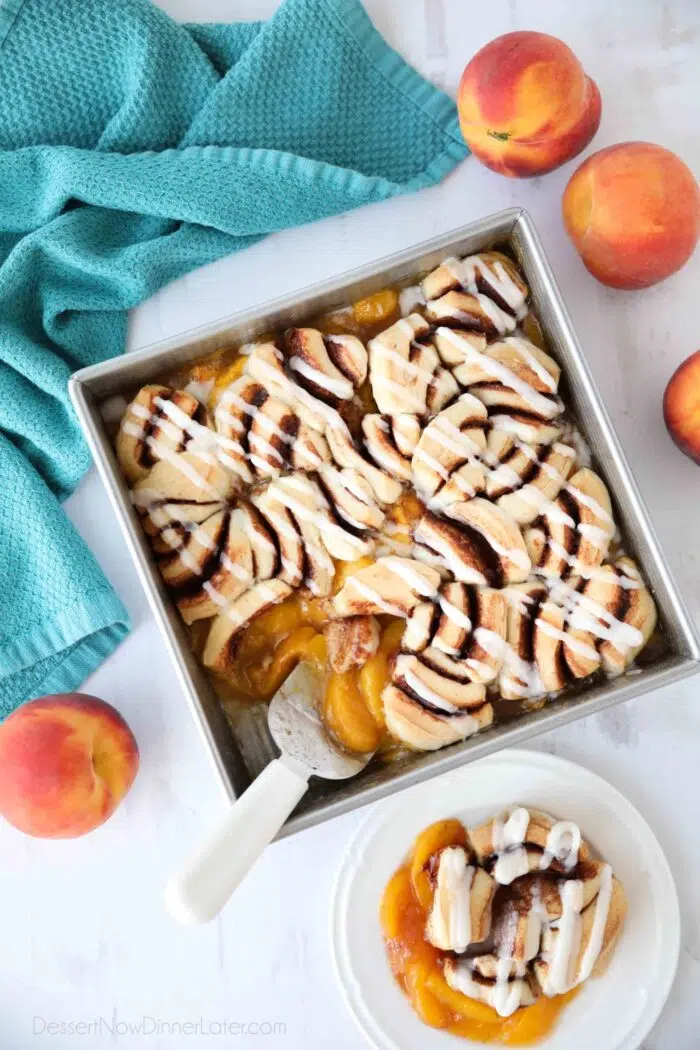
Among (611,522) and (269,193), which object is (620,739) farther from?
(269,193)

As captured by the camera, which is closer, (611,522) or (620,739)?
(611,522)

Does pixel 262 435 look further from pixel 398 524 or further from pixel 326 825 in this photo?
pixel 326 825

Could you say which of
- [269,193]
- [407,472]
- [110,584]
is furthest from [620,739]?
[269,193]

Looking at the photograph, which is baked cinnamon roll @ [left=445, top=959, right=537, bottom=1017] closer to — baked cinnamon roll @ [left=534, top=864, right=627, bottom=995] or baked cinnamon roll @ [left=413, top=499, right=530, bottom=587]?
baked cinnamon roll @ [left=534, top=864, right=627, bottom=995]

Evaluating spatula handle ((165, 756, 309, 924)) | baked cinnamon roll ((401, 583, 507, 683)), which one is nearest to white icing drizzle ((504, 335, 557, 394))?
baked cinnamon roll ((401, 583, 507, 683))

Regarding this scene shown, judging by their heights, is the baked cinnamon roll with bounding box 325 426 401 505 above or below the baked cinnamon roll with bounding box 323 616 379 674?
above

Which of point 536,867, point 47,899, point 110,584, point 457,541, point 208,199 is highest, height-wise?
point 208,199

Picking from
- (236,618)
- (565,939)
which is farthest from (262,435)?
(565,939)
